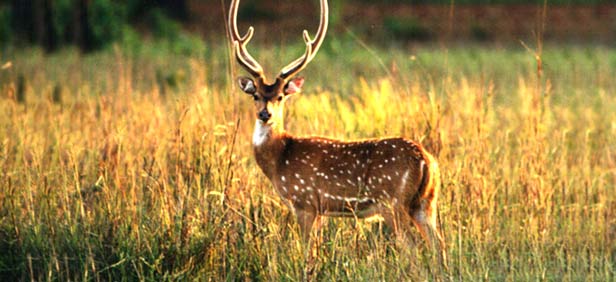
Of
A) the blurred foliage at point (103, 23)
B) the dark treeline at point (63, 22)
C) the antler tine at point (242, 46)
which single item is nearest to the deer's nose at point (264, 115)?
the antler tine at point (242, 46)

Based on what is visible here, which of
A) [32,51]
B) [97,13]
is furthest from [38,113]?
[97,13]

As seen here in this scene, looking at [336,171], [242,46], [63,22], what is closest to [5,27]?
[63,22]

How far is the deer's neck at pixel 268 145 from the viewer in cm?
788

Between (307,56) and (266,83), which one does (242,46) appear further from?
(307,56)

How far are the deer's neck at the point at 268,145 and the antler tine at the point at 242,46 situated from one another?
13.9 inches

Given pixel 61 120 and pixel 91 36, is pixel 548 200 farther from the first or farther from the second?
pixel 91 36

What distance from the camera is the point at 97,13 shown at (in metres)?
21.4

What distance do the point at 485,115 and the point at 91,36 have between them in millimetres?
13323

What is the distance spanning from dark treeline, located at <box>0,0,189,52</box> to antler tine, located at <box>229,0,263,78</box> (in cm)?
1335

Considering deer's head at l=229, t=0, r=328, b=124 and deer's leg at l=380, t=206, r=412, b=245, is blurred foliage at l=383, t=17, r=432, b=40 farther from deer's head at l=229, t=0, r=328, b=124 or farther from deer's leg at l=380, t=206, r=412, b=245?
Result: deer's leg at l=380, t=206, r=412, b=245

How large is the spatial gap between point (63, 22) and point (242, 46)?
15033mm

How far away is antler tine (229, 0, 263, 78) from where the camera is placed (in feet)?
25.4

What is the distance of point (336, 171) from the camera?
7586 mm

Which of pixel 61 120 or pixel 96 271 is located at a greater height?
pixel 61 120
